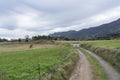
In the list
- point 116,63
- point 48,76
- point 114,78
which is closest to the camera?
point 48,76

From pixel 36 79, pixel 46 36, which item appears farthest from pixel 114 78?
pixel 46 36

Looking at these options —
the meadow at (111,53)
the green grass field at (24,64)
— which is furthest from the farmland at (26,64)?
the meadow at (111,53)

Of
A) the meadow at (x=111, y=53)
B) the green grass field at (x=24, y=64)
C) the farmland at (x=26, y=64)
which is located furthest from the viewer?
the meadow at (x=111, y=53)

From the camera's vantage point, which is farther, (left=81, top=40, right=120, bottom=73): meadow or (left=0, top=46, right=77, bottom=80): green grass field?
(left=81, top=40, right=120, bottom=73): meadow

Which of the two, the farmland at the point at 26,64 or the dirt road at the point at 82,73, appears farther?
the dirt road at the point at 82,73

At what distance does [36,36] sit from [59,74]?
16940 centimetres

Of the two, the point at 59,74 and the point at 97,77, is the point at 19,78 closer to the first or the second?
the point at 59,74

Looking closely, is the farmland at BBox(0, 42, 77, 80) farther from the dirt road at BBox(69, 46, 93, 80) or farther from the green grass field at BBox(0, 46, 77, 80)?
the dirt road at BBox(69, 46, 93, 80)

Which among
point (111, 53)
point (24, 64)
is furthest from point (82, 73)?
point (111, 53)

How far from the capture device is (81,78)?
26438mm

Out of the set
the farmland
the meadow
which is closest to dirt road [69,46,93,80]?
the farmland

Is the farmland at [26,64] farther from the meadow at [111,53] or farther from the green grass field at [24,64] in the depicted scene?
the meadow at [111,53]

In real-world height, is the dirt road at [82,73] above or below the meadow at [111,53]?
below

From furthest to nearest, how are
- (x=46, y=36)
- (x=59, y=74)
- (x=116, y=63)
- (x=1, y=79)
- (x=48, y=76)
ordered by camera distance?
(x=46, y=36) → (x=116, y=63) → (x=59, y=74) → (x=48, y=76) → (x=1, y=79)
